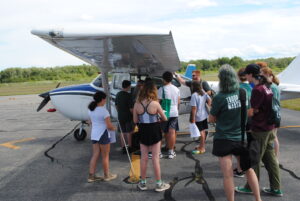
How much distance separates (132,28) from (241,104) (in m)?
1.52

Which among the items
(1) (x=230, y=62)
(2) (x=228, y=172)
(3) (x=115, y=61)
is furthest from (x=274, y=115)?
(1) (x=230, y=62)

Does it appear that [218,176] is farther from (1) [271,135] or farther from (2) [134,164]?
(2) [134,164]

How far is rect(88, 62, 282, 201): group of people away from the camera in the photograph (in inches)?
118

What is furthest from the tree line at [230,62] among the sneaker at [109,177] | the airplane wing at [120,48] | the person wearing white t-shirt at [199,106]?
the sneaker at [109,177]

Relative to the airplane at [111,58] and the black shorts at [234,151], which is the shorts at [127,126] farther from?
the black shorts at [234,151]

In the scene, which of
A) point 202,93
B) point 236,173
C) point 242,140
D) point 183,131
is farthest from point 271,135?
point 183,131

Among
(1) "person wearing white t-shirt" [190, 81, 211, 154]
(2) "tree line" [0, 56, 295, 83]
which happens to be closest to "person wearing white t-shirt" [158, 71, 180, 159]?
(1) "person wearing white t-shirt" [190, 81, 211, 154]

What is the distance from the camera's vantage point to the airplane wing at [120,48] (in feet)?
10.9

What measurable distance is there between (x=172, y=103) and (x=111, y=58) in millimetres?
1420

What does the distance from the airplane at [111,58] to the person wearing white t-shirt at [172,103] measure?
471 mm

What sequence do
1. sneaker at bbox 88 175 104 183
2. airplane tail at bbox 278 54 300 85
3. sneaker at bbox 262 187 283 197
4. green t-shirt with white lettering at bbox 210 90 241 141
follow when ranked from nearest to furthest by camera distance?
green t-shirt with white lettering at bbox 210 90 241 141
sneaker at bbox 262 187 283 197
sneaker at bbox 88 175 104 183
airplane tail at bbox 278 54 300 85

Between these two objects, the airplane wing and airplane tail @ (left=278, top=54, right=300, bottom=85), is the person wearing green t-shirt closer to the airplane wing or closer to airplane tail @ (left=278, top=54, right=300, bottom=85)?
the airplane wing

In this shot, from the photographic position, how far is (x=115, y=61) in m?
5.58

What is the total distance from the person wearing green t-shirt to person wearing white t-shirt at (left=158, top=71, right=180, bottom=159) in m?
1.97
